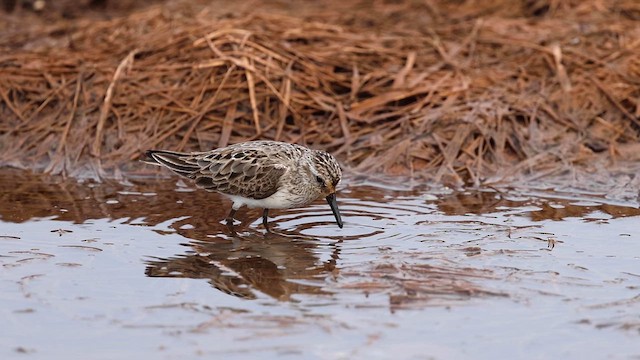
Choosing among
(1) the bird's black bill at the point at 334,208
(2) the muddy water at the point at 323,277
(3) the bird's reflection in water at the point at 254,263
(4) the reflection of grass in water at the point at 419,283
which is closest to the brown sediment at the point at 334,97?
(2) the muddy water at the point at 323,277

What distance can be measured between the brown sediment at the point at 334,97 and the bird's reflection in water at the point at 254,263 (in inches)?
91.3

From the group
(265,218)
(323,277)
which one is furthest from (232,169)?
(323,277)

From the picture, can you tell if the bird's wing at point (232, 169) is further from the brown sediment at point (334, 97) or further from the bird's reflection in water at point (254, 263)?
the brown sediment at point (334, 97)

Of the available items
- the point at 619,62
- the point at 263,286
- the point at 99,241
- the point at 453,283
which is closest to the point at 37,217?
the point at 99,241

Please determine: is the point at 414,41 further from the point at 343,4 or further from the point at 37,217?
the point at 37,217

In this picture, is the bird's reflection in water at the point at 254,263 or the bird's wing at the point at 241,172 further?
the bird's wing at the point at 241,172

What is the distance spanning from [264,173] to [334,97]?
2.66 metres

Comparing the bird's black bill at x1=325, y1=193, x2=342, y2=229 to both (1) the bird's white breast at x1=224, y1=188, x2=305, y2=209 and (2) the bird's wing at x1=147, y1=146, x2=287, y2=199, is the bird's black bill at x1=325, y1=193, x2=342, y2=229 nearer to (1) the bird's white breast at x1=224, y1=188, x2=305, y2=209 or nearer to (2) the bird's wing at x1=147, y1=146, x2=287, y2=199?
(1) the bird's white breast at x1=224, y1=188, x2=305, y2=209

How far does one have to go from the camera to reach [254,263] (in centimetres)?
710

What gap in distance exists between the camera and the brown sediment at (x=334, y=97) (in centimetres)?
1006

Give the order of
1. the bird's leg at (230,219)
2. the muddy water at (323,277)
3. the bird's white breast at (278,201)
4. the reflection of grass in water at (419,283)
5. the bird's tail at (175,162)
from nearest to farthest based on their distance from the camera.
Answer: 1. the muddy water at (323,277)
2. the reflection of grass in water at (419,283)
3. the bird's white breast at (278,201)
4. the bird's leg at (230,219)
5. the bird's tail at (175,162)

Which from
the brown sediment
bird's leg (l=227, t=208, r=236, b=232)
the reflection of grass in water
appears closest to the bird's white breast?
bird's leg (l=227, t=208, r=236, b=232)

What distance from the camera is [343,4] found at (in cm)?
1389

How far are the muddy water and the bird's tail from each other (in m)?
0.34
